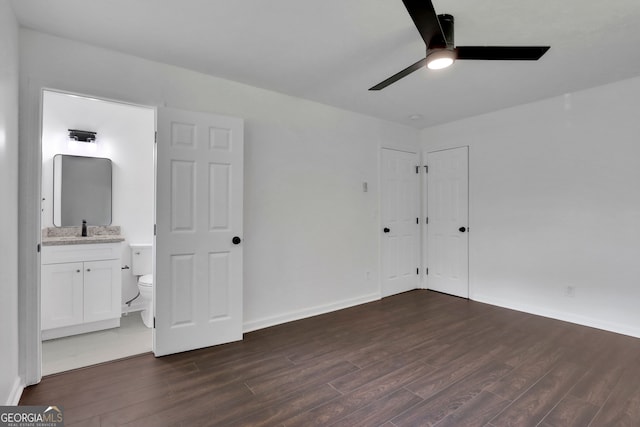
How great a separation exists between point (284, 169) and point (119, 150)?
213cm

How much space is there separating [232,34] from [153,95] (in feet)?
3.07

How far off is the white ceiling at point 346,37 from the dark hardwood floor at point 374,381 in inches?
96.9

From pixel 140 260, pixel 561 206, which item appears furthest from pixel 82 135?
pixel 561 206

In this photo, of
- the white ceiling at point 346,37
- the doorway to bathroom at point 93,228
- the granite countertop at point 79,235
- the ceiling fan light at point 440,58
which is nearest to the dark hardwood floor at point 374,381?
the doorway to bathroom at point 93,228

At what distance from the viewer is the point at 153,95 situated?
8.66 feet

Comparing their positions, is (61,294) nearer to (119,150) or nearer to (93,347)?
(93,347)

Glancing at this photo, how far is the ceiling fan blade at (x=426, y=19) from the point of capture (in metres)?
1.50

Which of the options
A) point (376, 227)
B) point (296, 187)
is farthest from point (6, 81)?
point (376, 227)

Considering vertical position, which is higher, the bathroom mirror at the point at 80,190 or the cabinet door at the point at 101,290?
the bathroom mirror at the point at 80,190

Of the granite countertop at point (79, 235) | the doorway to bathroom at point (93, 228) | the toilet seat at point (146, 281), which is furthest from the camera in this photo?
the toilet seat at point (146, 281)

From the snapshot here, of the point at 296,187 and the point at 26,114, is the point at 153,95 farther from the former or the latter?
the point at 296,187

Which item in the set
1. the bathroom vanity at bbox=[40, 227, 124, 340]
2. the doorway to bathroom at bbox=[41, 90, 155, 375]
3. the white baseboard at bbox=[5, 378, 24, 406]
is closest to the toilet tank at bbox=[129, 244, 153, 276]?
the doorway to bathroom at bbox=[41, 90, 155, 375]

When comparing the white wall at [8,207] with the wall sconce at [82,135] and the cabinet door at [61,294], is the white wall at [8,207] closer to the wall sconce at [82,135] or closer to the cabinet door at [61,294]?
the cabinet door at [61,294]

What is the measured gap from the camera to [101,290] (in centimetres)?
319
